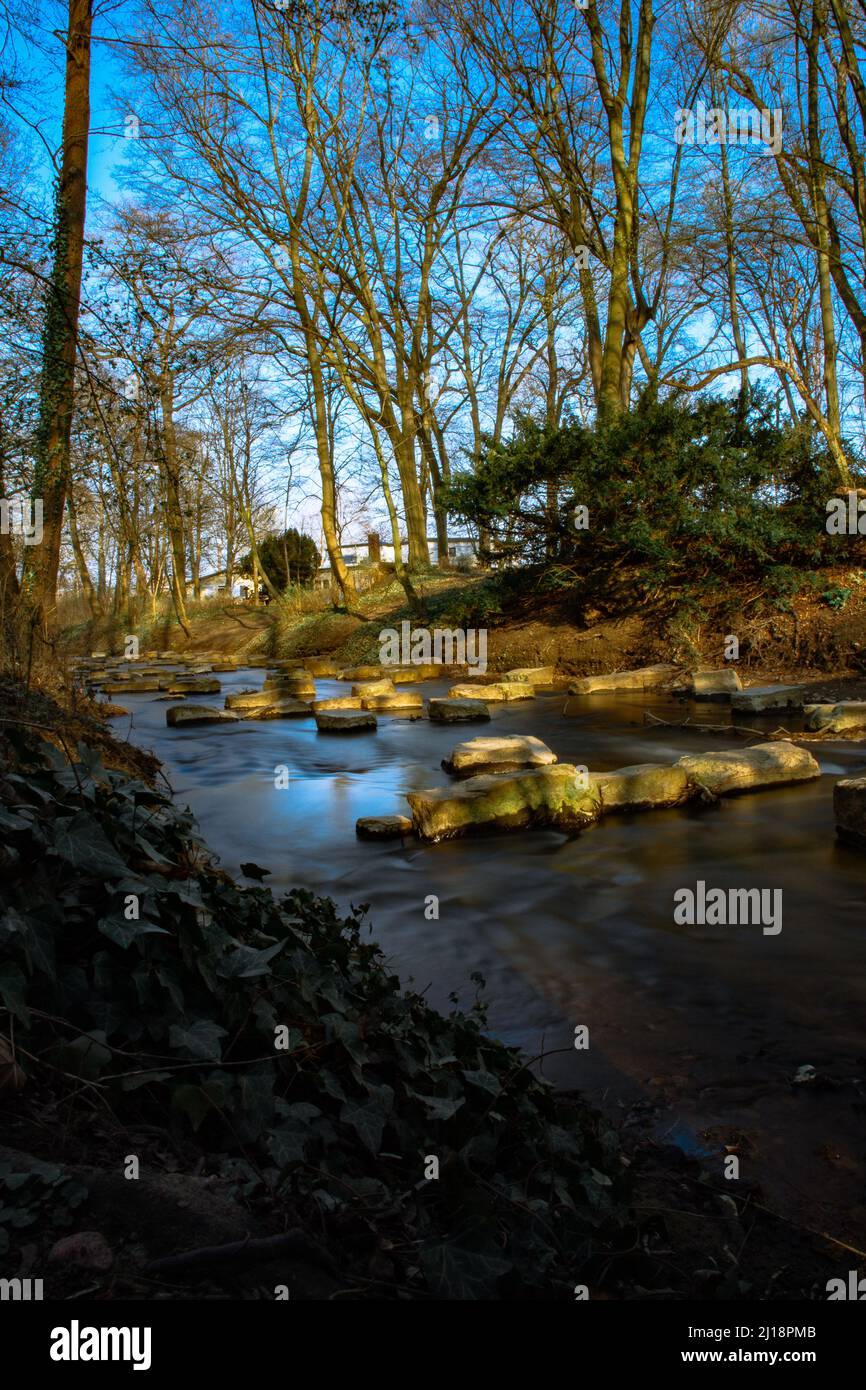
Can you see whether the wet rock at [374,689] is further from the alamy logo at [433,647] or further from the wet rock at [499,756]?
the wet rock at [499,756]

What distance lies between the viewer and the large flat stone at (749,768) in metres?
7.60

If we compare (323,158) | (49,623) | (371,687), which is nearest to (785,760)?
(49,623)

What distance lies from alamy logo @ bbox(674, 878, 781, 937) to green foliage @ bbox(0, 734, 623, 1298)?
7.37ft

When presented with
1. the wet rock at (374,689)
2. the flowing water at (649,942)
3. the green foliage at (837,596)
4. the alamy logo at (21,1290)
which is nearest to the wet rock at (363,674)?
the wet rock at (374,689)

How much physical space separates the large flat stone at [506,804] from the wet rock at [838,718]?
170 inches

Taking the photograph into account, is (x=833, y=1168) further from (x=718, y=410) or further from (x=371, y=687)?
(x=718, y=410)

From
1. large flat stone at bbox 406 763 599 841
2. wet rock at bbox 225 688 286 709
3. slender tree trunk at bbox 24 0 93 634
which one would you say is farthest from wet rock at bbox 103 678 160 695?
large flat stone at bbox 406 763 599 841

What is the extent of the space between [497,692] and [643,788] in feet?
23.7

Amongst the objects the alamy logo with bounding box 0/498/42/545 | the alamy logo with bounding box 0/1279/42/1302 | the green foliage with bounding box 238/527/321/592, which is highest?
the green foliage with bounding box 238/527/321/592

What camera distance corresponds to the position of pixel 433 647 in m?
20.2

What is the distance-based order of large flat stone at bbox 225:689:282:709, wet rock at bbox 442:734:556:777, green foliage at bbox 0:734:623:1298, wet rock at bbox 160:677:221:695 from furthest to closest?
1. wet rock at bbox 160:677:221:695
2. large flat stone at bbox 225:689:282:709
3. wet rock at bbox 442:734:556:777
4. green foliage at bbox 0:734:623:1298

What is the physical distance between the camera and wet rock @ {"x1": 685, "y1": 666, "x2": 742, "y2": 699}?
12.9 m
